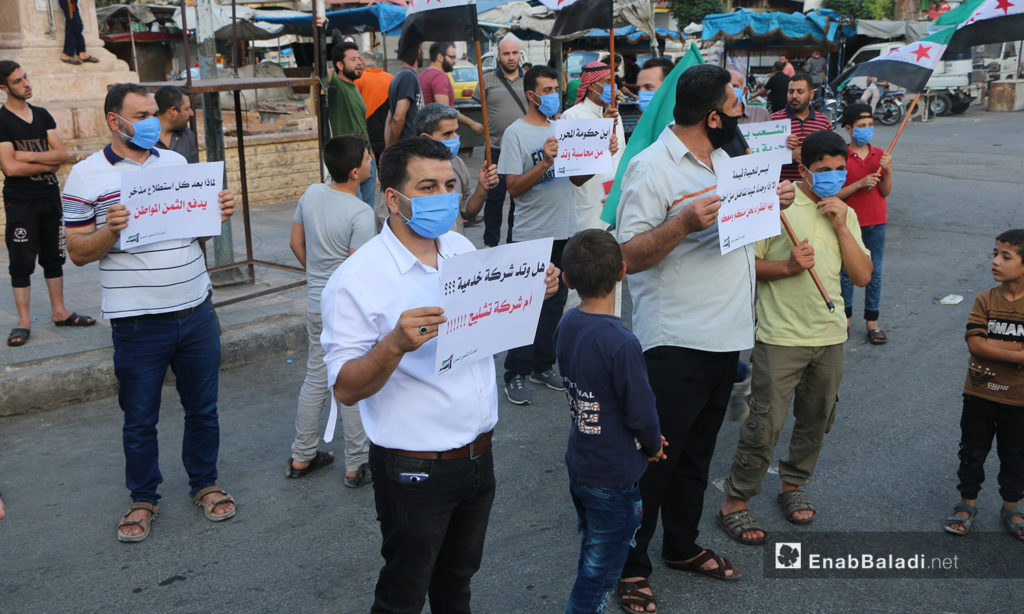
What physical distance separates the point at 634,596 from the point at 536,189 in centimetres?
293

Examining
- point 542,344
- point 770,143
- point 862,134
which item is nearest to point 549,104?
point 542,344

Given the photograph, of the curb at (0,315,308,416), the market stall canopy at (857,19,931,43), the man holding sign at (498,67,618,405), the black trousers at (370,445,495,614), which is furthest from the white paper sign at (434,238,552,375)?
the market stall canopy at (857,19,931,43)

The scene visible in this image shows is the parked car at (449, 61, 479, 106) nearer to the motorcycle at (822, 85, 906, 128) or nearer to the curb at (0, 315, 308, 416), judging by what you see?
the motorcycle at (822, 85, 906, 128)

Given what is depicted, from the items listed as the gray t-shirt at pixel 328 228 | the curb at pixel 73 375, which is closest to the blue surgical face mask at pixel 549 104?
the gray t-shirt at pixel 328 228

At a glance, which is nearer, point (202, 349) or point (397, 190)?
point (397, 190)

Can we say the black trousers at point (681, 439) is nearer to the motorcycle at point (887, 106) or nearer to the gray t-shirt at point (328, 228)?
the gray t-shirt at point (328, 228)

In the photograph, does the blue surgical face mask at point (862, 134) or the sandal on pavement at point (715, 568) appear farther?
the blue surgical face mask at point (862, 134)

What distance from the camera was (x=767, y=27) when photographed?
68.0 feet

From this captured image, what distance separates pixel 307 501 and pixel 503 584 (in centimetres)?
128

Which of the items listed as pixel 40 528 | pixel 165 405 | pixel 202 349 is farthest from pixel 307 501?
pixel 165 405

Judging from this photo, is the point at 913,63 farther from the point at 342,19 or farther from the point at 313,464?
the point at 342,19

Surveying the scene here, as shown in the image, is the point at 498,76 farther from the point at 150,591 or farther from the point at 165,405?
the point at 150,591

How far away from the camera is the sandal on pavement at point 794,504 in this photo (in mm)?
4191

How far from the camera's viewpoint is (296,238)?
4.81m
